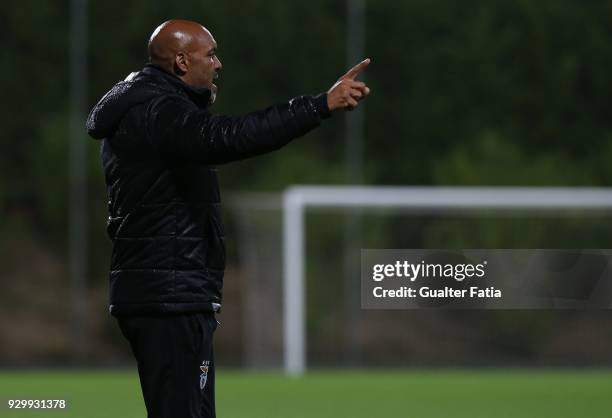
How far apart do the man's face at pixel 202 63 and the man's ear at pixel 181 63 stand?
12 mm

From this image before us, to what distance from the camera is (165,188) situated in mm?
3844

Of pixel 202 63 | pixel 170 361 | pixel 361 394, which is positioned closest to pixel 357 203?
pixel 361 394

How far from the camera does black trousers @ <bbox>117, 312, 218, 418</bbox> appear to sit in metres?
3.85

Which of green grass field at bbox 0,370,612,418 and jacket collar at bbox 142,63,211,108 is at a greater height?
→ jacket collar at bbox 142,63,211,108

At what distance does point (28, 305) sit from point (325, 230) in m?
3.77

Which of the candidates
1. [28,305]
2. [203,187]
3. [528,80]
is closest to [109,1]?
[28,305]

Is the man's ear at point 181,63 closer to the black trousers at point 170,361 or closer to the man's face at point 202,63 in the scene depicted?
the man's face at point 202,63

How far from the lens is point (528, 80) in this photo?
62.2 ft

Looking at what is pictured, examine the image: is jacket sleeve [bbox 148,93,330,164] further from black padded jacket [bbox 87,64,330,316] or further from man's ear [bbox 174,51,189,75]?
man's ear [bbox 174,51,189,75]

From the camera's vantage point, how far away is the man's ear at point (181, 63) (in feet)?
13.1

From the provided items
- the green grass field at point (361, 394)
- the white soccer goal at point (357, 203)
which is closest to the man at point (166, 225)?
the green grass field at point (361, 394)

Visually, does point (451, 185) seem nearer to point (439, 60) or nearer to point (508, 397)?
point (439, 60)

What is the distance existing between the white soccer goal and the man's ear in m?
11.3

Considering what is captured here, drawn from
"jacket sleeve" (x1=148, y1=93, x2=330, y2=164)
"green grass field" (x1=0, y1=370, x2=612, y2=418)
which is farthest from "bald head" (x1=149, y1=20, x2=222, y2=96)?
"green grass field" (x1=0, y1=370, x2=612, y2=418)
